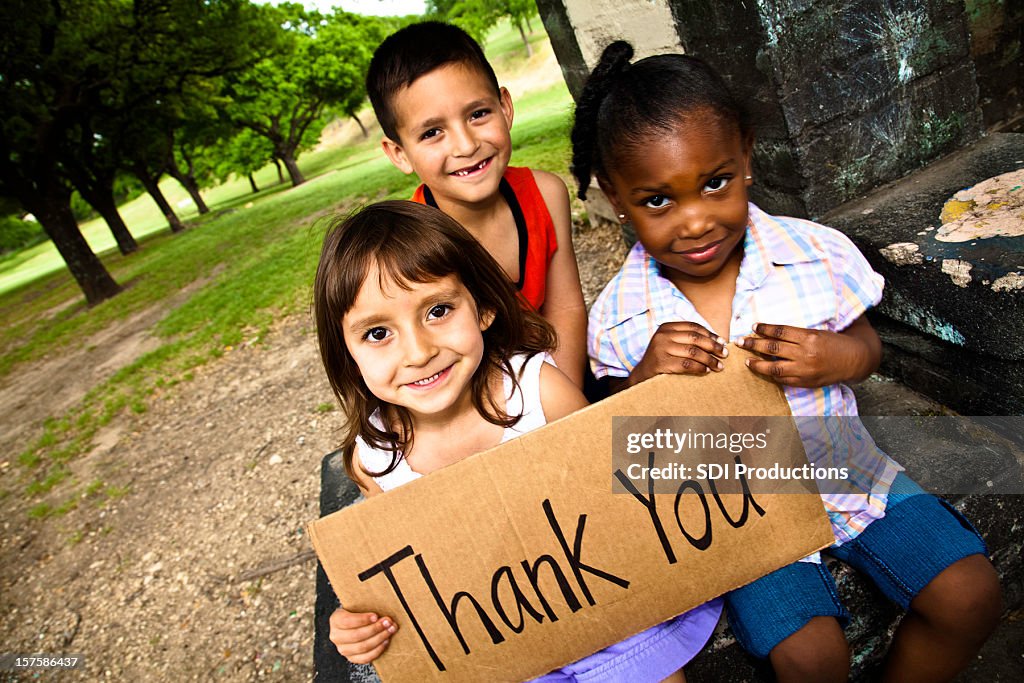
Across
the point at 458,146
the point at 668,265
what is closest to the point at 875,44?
the point at 668,265

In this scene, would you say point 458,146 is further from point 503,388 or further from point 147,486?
point 147,486

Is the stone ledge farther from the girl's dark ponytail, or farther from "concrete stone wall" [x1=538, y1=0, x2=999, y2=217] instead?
the girl's dark ponytail

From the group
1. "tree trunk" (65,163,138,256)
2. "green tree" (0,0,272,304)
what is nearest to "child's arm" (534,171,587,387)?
"green tree" (0,0,272,304)

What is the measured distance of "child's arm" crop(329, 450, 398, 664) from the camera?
123 cm

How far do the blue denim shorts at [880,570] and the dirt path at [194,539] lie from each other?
1.88m

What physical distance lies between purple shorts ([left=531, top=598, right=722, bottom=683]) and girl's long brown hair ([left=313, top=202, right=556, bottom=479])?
1.90ft

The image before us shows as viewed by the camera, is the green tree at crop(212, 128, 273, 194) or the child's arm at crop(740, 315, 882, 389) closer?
the child's arm at crop(740, 315, 882, 389)

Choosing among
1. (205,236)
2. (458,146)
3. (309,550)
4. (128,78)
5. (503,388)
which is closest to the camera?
(503,388)

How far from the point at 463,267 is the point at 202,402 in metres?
4.79

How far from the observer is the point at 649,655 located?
1.33 m

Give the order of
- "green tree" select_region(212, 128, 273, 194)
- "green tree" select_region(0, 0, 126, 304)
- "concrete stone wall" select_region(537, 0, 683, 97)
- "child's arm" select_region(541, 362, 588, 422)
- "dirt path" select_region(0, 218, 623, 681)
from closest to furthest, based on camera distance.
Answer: "child's arm" select_region(541, 362, 588, 422) < "concrete stone wall" select_region(537, 0, 683, 97) < "dirt path" select_region(0, 218, 623, 681) < "green tree" select_region(0, 0, 126, 304) < "green tree" select_region(212, 128, 273, 194)

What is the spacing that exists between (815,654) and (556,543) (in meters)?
0.60

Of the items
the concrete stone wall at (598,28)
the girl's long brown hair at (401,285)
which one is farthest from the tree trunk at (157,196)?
the girl's long brown hair at (401,285)

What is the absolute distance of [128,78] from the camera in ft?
41.6
